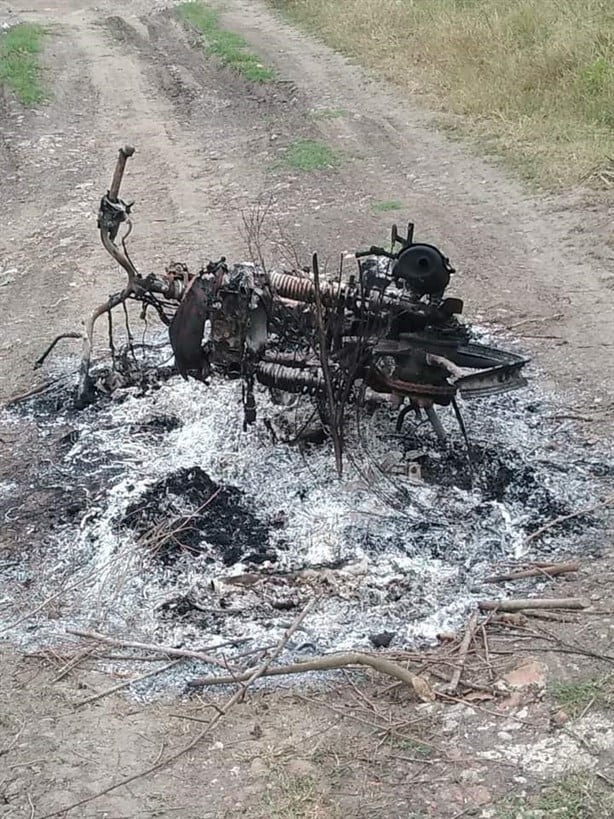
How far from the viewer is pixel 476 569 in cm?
441

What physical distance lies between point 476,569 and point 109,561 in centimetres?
149

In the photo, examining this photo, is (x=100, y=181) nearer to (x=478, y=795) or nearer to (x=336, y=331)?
(x=336, y=331)

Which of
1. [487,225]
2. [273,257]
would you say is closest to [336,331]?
[273,257]

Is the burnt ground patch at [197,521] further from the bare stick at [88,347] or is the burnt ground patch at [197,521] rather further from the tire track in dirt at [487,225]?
the tire track in dirt at [487,225]

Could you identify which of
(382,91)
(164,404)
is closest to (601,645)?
(164,404)

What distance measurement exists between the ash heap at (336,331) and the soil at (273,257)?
948mm

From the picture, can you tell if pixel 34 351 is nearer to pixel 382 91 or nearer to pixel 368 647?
pixel 368 647

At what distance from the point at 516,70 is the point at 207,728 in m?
8.90

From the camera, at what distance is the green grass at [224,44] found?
1361 centimetres

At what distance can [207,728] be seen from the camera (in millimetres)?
3629

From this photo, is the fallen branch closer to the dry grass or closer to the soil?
the soil

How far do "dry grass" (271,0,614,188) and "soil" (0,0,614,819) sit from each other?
366 millimetres

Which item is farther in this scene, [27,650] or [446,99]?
[446,99]

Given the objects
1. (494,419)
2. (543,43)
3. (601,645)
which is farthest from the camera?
(543,43)
